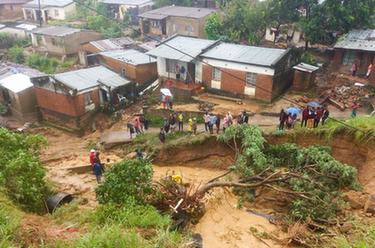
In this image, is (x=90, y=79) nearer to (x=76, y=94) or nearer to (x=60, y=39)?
(x=76, y=94)

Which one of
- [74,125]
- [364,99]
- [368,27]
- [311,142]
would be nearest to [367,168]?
→ [311,142]

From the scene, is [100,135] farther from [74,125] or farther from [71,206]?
[71,206]

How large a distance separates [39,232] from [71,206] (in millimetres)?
4268

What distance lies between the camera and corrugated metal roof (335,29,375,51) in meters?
24.1

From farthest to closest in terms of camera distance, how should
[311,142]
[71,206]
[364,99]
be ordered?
[364,99] → [311,142] → [71,206]

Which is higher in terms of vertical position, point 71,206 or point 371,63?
point 371,63

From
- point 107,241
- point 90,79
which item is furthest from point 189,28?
point 107,241

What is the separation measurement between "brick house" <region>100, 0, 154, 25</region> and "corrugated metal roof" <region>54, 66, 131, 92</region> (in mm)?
21606

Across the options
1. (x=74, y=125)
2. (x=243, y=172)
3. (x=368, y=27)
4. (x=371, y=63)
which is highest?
(x=368, y=27)

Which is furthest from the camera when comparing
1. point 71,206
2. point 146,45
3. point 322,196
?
point 146,45

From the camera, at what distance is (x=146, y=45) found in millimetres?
34688

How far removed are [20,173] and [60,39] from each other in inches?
1132

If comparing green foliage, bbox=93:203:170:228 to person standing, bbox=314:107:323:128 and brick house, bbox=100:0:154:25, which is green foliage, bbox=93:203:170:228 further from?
brick house, bbox=100:0:154:25

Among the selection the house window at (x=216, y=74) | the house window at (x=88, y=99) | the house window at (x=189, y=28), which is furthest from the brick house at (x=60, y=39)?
the house window at (x=216, y=74)
